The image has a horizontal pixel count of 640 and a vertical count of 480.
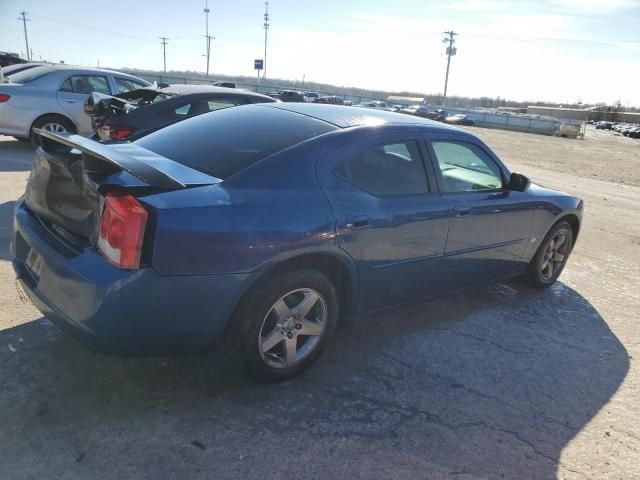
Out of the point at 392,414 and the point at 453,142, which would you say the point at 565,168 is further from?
the point at 392,414

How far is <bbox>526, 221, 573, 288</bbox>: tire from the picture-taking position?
463cm

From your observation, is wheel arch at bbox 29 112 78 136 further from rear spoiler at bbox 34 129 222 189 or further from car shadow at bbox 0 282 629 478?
car shadow at bbox 0 282 629 478

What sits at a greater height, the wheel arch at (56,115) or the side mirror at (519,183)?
the side mirror at (519,183)

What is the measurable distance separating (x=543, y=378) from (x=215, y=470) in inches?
85.3

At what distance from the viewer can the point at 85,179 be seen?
2562 mm

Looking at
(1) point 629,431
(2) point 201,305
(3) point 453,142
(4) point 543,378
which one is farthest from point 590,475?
(3) point 453,142

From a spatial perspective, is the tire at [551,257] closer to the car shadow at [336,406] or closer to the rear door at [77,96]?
the car shadow at [336,406]

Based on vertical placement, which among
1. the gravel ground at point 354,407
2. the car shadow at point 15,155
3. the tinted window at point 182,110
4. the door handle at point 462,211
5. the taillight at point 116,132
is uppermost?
the tinted window at point 182,110

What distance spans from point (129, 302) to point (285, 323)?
89cm

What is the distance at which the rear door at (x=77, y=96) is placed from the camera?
30.1ft

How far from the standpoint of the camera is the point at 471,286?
3973mm

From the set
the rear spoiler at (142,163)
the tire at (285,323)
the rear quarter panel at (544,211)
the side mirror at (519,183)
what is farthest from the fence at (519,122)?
the rear spoiler at (142,163)

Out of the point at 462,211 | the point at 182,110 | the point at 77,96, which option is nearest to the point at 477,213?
the point at 462,211

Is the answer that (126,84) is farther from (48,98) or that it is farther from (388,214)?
(388,214)
